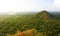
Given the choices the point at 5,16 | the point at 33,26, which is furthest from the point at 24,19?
the point at 5,16

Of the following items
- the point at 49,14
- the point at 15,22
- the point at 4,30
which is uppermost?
the point at 49,14

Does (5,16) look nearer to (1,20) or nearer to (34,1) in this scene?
(1,20)

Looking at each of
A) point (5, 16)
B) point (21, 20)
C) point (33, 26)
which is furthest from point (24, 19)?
point (5, 16)

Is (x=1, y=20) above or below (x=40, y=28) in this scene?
above

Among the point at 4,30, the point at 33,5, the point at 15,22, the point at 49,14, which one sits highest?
the point at 33,5

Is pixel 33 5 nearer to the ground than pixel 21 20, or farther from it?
farther from it

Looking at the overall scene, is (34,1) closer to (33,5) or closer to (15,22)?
(33,5)
